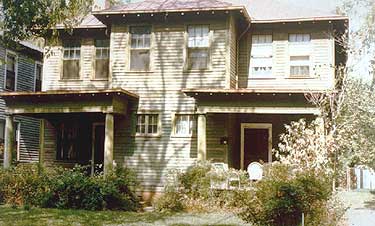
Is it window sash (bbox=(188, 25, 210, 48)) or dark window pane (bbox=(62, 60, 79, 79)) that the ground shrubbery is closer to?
dark window pane (bbox=(62, 60, 79, 79))

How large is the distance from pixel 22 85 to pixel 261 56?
13364mm

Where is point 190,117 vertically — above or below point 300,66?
below

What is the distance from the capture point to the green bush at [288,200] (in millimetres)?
9828

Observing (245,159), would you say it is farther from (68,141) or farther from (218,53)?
(68,141)

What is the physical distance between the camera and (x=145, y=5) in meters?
19.0

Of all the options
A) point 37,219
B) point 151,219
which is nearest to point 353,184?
point 151,219

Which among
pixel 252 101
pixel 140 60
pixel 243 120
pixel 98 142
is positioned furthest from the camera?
pixel 98 142

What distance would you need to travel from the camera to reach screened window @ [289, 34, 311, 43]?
1842 centimetres

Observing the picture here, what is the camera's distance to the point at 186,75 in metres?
17.9

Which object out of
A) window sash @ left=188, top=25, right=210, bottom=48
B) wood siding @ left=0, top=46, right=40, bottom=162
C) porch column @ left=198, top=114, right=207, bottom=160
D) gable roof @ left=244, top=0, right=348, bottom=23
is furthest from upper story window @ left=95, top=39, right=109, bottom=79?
wood siding @ left=0, top=46, right=40, bottom=162

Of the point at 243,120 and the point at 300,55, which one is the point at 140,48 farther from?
the point at 300,55

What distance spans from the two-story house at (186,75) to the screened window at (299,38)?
0.12ft

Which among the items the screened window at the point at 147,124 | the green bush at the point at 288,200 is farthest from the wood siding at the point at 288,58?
the green bush at the point at 288,200

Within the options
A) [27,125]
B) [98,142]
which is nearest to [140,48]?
[98,142]
